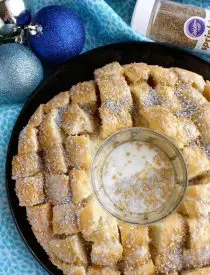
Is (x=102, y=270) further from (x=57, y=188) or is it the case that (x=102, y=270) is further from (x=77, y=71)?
(x=77, y=71)

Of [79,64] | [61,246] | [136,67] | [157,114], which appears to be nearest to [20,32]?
[79,64]

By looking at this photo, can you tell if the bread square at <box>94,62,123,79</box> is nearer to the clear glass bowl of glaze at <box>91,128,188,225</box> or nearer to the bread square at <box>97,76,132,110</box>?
the bread square at <box>97,76,132,110</box>

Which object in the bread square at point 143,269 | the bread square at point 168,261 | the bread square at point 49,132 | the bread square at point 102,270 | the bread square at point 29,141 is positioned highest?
the bread square at point 49,132

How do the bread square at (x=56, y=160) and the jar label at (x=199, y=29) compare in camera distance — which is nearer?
the bread square at (x=56, y=160)

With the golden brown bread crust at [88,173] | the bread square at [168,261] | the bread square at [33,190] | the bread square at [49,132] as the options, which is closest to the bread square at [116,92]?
the golden brown bread crust at [88,173]

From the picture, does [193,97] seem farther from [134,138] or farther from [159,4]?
[159,4]

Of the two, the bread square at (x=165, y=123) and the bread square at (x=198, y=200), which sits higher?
the bread square at (x=165, y=123)

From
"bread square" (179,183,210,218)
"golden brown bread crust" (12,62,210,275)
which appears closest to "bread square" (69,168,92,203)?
"golden brown bread crust" (12,62,210,275)

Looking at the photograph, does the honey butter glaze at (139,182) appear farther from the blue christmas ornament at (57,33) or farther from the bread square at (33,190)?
the blue christmas ornament at (57,33)

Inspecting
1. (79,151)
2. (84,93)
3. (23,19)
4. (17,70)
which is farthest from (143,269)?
(23,19)
